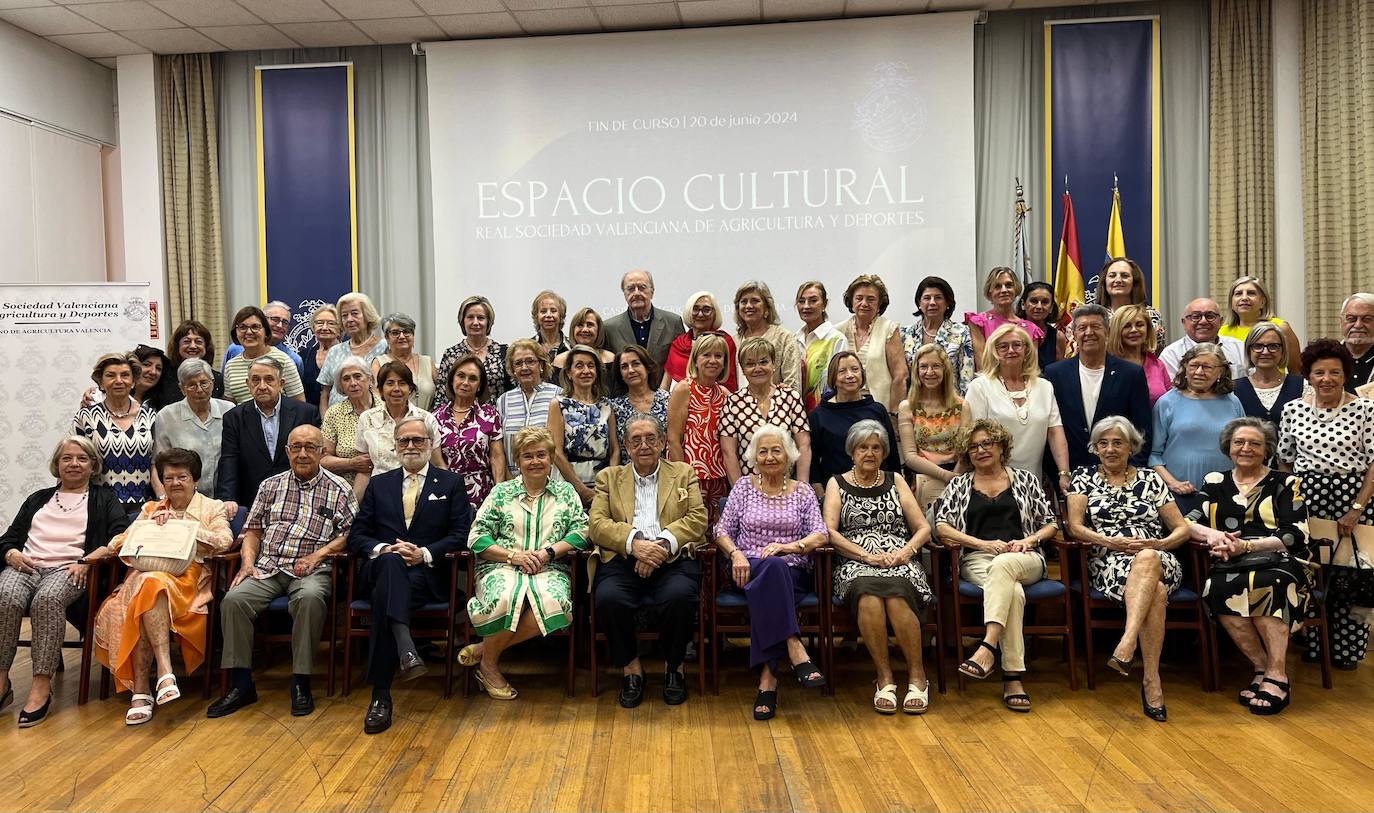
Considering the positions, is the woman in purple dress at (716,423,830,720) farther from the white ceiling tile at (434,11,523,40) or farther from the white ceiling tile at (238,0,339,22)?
the white ceiling tile at (238,0,339,22)

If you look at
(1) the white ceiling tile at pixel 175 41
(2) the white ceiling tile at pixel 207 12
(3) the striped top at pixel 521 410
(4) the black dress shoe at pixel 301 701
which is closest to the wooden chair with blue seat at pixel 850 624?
(3) the striped top at pixel 521 410

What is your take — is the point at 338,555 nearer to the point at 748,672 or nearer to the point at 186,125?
the point at 748,672

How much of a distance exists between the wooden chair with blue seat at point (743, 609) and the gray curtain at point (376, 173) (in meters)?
4.61

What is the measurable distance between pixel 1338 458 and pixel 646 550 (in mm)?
2909

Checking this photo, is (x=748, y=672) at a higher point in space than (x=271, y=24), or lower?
lower

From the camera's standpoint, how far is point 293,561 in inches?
161

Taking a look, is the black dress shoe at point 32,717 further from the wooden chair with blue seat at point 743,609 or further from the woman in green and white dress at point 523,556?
the wooden chair with blue seat at point 743,609

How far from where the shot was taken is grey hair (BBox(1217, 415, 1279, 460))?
3.99 meters

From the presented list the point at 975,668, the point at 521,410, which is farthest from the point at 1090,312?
the point at 521,410

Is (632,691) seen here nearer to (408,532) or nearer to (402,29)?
(408,532)

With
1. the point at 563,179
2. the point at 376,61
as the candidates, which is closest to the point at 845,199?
the point at 563,179

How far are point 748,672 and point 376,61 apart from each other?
230 inches

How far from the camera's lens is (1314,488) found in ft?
13.8

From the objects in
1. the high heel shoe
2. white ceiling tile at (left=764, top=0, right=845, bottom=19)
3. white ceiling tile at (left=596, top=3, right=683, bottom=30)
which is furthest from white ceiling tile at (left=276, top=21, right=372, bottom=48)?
the high heel shoe
